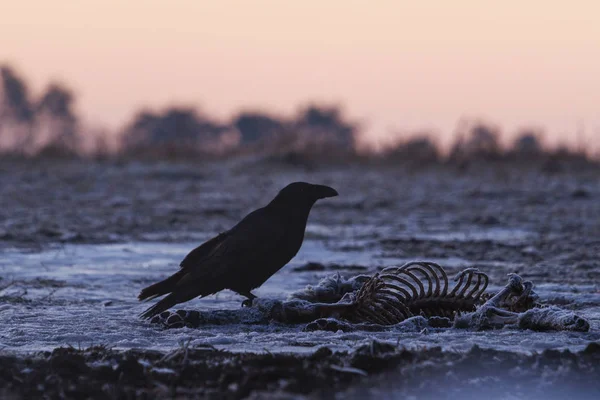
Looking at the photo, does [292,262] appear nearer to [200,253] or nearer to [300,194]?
[300,194]

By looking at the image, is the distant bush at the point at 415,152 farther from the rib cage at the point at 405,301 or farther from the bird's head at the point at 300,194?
the rib cage at the point at 405,301

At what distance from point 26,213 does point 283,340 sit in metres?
6.91

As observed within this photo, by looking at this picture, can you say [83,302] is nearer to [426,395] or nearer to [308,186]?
[308,186]

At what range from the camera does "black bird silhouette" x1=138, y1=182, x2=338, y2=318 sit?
434 centimetres

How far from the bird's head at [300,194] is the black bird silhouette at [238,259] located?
0.24 feet

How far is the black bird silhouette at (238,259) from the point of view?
434cm

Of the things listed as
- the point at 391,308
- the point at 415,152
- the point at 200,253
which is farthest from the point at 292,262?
the point at 415,152

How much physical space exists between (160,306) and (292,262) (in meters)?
2.70

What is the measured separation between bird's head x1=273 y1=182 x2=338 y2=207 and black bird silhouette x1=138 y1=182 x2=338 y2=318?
2.9 inches

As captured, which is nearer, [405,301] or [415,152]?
[405,301]

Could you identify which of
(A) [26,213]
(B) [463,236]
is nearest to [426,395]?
(B) [463,236]

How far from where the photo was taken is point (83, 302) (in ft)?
16.5

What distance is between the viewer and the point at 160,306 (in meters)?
4.26

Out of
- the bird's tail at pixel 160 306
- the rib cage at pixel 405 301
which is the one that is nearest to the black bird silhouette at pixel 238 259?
the bird's tail at pixel 160 306
